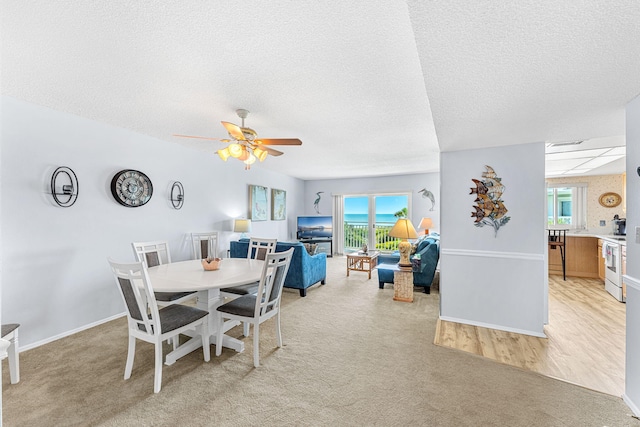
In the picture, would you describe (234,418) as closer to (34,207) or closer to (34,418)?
(34,418)

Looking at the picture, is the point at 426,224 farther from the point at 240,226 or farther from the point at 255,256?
the point at 255,256

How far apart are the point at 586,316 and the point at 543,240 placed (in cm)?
134

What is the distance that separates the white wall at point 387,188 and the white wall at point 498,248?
330cm

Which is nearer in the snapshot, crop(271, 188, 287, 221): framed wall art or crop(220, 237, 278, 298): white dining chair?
crop(220, 237, 278, 298): white dining chair

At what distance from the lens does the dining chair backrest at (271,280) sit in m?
2.45

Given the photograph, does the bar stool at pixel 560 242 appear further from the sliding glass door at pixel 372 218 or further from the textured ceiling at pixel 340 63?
the textured ceiling at pixel 340 63

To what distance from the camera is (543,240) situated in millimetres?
3092

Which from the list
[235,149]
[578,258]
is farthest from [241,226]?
[578,258]

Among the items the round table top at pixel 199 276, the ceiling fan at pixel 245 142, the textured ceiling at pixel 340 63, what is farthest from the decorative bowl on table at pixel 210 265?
the textured ceiling at pixel 340 63

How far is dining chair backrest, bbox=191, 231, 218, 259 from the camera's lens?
169 inches

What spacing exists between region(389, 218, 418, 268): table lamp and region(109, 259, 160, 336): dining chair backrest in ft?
9.44

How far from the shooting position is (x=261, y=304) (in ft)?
8.27

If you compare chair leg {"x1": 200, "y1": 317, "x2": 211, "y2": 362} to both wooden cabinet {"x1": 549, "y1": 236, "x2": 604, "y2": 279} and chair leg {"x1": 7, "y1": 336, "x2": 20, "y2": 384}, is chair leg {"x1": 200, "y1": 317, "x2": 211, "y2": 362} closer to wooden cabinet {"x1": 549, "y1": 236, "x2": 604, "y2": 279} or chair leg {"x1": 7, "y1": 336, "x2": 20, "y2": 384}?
chair leg {"x1": 7, "y1": 336, "x2": 20, "y2": 384}

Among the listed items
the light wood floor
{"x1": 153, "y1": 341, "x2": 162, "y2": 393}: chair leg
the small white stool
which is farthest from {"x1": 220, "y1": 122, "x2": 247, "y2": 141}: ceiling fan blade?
the light wood floor
